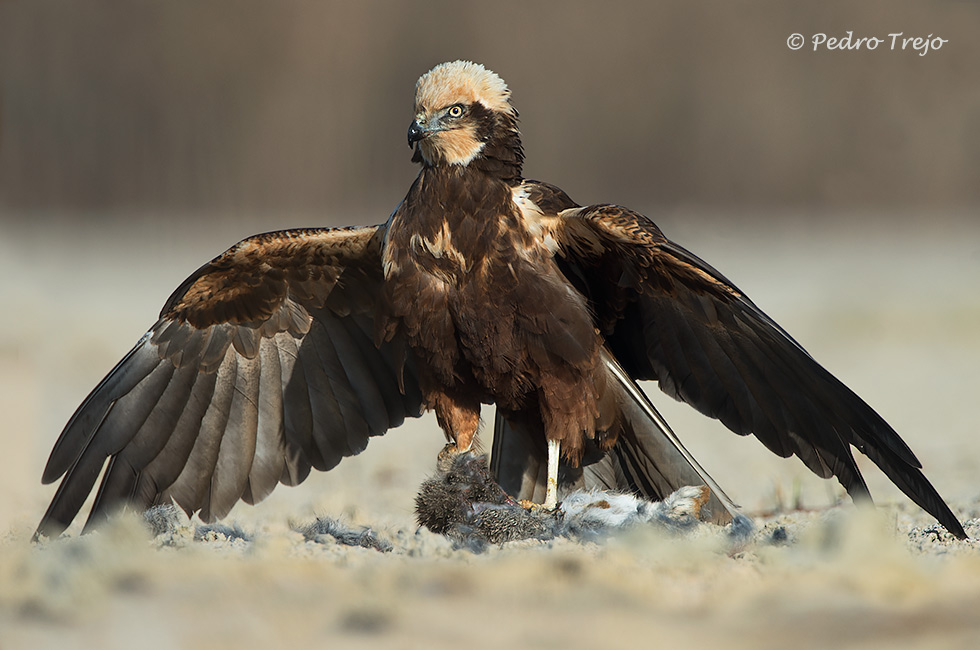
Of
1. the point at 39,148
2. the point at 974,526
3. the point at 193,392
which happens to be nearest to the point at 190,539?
the point at 193,392

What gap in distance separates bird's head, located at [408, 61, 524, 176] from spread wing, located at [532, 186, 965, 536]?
37 cm

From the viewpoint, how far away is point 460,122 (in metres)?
5.19

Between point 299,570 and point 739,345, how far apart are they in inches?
91.7

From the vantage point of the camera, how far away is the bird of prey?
5.00 meters

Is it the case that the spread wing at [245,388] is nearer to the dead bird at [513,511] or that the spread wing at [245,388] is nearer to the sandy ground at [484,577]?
the sandy ground at [484,577]

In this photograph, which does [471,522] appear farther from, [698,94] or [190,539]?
[698,94]

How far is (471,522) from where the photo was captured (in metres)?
5.04

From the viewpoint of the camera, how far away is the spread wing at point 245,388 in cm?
553

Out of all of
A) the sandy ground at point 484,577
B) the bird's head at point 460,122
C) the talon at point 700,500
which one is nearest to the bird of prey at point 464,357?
the bird's head at point 460,122

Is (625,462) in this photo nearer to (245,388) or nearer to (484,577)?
(484,577)

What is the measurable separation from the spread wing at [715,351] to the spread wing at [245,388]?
1122 millimetres

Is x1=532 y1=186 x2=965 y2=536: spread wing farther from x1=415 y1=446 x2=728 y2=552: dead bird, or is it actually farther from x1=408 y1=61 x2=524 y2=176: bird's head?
x1=415 y1=446 x2=728 y2=552: dead bird

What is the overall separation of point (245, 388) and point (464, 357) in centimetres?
143

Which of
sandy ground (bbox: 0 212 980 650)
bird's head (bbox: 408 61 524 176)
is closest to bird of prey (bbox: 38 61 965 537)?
bird's head (bbox: 408 61 524 176)
